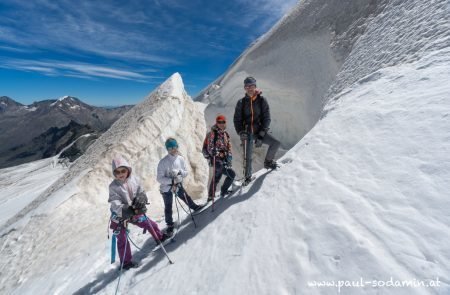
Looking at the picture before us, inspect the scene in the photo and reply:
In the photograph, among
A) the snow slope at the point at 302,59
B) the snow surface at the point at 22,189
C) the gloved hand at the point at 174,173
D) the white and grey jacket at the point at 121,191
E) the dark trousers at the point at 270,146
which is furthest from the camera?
the snow surface at the point at 22,189

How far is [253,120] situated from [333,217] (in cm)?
291

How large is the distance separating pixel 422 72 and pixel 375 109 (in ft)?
4.60

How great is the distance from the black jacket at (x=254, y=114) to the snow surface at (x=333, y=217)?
1038 millimetres

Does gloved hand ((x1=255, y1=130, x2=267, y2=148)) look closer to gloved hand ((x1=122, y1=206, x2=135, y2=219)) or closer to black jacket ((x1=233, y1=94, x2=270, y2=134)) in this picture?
black jacket ((x1=233, y1=94, x2=270, y2=134))

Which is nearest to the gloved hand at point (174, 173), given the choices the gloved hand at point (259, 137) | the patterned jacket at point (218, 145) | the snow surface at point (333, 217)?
the patterned jacket at point (218, 145)

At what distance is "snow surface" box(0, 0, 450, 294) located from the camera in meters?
2.87

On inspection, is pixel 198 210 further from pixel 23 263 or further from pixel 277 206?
pixel 23 263

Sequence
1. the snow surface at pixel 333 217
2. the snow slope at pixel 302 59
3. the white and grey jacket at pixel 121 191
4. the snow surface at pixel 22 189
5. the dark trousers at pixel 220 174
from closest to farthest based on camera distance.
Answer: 1. the snow surface at pixel 333 217
2. the white and grey jacket at pixel 121 191
3. the dark trousers at pixel 220 174
4. the snow slope at pixel 302 59
5. the snow surface at pixel 22 189

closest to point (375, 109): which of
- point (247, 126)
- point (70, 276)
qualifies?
point (247, 126)

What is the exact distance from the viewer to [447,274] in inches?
91.0

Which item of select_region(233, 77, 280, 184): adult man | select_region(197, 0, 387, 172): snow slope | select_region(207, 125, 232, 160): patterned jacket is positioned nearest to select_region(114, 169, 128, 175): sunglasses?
select_region(207, 125, 232, 160): patterned jacket

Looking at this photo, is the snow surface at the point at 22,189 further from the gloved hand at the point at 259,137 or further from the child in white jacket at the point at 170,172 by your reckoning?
the gloved hand at the point at 259,137

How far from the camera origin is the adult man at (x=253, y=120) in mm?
5789

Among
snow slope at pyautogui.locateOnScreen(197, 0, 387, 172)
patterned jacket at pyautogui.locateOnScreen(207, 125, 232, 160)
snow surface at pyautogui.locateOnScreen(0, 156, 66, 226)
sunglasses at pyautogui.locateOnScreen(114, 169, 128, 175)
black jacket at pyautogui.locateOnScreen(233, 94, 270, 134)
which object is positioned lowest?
snow surface at pyautogui.locateOnScreen(0, 156, 66, 226)
